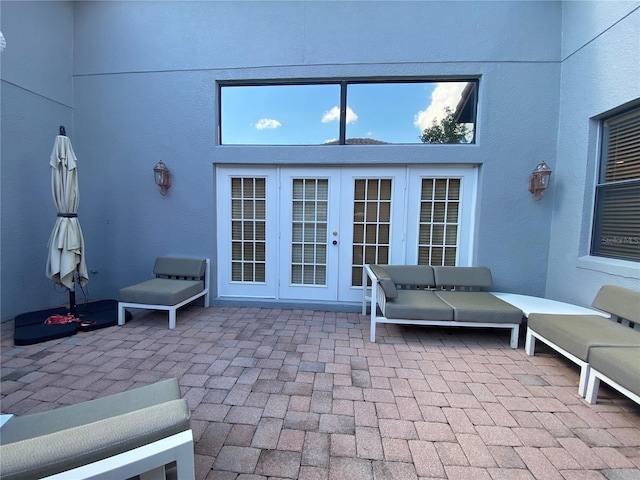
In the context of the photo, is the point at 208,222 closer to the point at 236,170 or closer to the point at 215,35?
the point at 236,170

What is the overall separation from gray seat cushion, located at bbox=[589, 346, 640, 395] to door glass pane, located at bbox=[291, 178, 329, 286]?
2.88 meters

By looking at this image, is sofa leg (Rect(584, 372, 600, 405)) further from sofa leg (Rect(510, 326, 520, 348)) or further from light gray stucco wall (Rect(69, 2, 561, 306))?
light gray stucco wall (Rect(69, 2, 561, 306))

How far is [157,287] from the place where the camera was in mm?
3525

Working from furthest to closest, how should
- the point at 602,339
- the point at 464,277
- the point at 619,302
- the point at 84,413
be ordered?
the point at 464,277, the point at 619,302, the point at 602,339, the point at 84,413

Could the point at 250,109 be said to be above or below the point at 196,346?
above

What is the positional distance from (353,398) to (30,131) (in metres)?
5.14

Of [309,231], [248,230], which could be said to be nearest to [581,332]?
[309,231]

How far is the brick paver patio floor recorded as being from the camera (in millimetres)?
1543

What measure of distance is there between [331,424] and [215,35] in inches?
191

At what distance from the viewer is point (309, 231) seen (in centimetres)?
406

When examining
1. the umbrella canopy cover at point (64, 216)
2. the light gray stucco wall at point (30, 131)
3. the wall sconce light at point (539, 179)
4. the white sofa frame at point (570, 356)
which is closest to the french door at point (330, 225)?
the wall sconce light at point (539, 179)

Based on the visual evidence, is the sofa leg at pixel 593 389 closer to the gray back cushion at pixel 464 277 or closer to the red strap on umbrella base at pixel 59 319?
the gray back cushion at pixel 464 277

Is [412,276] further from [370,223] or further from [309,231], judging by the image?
[309,231]

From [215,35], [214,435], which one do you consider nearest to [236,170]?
[215,35]
